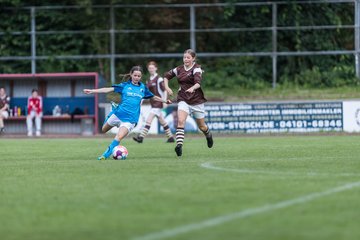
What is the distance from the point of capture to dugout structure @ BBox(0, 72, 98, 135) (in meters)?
38.8

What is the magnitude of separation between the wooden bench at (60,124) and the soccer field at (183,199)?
70.9 ft

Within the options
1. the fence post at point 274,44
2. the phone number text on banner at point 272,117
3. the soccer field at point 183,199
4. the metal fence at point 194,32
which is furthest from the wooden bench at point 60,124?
the soccer field at point 183,199

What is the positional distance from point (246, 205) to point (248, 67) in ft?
106

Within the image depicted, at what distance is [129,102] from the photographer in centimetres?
1806

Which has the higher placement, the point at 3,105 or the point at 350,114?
the point at 3,105

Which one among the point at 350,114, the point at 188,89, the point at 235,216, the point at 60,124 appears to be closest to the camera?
the point at 235,216

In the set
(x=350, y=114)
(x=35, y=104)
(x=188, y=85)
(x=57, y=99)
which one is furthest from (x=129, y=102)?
(x=57, y=99)

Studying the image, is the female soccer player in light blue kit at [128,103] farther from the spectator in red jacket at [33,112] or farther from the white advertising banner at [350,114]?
the spectator in red jacket at [33,112]

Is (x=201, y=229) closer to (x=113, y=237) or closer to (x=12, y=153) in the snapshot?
(x=113, y=237)

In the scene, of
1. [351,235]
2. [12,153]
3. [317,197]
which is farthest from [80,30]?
[351,235]

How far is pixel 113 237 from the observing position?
7695 millimetres

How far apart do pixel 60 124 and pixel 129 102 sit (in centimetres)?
2170

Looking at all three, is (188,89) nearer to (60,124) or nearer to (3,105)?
(3,105)

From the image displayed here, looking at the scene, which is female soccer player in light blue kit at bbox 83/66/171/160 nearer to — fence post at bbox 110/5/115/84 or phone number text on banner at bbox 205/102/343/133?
phone number text on banner at bbox 205/102/343/133
